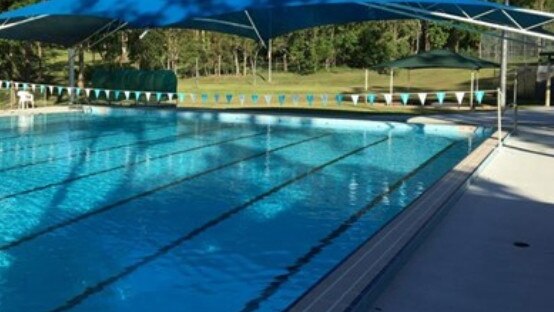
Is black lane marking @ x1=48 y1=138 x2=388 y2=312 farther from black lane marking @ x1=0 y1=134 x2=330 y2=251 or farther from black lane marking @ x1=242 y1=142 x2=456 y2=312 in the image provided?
black lane marking @ x1=0 y1=134 x2=330 y2=251

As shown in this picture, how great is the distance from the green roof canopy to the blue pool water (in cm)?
1060

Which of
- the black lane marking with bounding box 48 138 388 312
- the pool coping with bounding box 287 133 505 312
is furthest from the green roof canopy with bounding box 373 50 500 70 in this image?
the pool coping with bounding box 287 133 505 312

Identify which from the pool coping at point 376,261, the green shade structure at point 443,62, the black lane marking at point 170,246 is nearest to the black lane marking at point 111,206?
the black lane marking at point 170,246

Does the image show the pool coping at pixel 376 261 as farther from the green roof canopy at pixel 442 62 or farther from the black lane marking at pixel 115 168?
the green roof canopy at pixel 442 62

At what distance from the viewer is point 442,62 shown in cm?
2727

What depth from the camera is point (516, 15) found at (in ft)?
49.3

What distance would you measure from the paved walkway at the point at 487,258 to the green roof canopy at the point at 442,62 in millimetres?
18207

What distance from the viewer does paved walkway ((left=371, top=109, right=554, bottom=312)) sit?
4.42m

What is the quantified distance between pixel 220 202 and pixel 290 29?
14482mm

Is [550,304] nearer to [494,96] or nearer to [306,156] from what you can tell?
[306,156]

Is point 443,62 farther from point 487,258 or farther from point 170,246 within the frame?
point 487,258

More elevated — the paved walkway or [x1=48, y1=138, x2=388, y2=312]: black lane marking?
the paved walkway

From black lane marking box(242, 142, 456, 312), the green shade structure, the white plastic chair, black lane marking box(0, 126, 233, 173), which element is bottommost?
black lane marking box(242, 142, 456, 312)

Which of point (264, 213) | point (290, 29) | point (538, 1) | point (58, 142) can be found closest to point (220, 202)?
point (264, 213)
